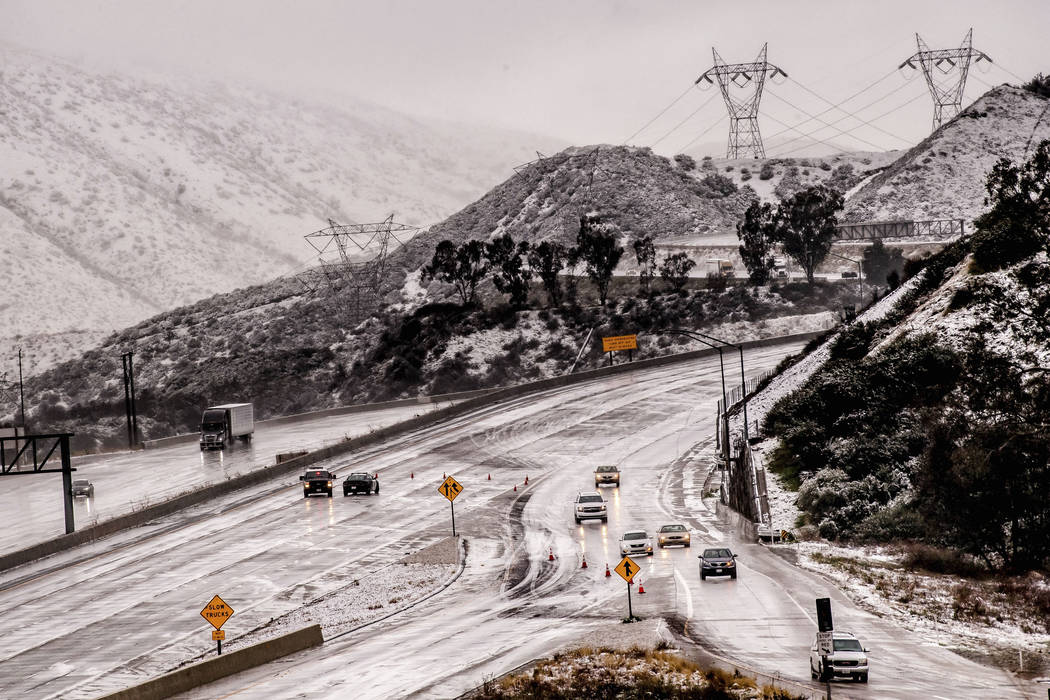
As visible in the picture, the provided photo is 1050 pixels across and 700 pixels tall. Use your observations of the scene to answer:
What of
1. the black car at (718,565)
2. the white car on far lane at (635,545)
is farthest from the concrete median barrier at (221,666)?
the white car on far lane at (635,545)

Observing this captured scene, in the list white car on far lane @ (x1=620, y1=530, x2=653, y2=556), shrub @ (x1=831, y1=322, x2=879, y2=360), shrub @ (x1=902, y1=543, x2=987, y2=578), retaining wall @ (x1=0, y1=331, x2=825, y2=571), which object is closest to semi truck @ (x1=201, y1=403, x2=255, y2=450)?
retaining wall @ (x1=0, y1=331, x2=825, y2=571)

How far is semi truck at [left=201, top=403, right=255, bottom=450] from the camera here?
279 feet

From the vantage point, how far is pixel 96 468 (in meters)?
83.6

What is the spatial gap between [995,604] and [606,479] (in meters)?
33.7

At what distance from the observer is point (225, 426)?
282 feet

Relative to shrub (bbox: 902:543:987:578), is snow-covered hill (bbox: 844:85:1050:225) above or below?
above

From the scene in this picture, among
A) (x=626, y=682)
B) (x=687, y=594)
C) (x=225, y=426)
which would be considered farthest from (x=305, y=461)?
(x=626, y=682)

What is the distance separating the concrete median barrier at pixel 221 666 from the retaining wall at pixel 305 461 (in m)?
22.3

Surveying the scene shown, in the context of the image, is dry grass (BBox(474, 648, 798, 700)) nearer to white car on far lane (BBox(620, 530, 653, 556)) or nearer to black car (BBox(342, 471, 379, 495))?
white car on far lane (BBox(620, 530, 653, 556))

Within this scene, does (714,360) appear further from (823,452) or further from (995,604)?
(995,604)

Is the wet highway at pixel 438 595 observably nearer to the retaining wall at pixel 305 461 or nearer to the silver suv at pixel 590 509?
the silver suv at pixel 590 509

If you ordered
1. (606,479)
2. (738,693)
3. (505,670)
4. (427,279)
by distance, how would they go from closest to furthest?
(738,693)
(505,670)
(606,479)
(427,279)

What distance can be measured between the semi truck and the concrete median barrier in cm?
5265

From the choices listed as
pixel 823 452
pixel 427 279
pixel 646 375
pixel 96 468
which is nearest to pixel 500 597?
pixel 823 452
